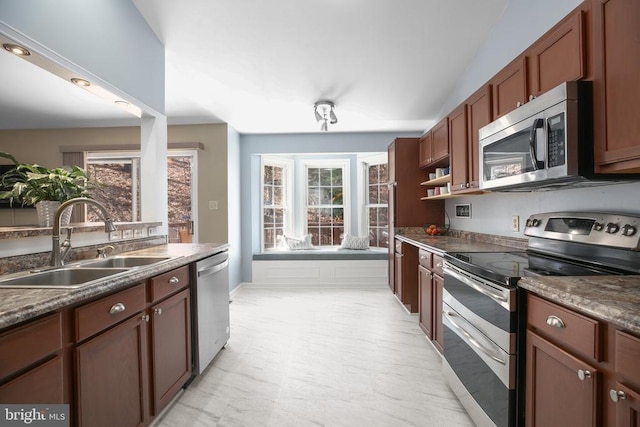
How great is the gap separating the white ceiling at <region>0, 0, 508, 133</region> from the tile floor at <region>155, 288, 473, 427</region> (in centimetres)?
256

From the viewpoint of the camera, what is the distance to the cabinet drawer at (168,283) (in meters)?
1.63

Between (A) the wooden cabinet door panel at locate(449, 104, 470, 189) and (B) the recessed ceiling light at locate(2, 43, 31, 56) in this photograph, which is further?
(A) the wooden cabinet door panel at locate(449, 104, 470, 189)

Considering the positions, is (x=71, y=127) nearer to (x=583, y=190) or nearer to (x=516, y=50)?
(x=516, y=50)

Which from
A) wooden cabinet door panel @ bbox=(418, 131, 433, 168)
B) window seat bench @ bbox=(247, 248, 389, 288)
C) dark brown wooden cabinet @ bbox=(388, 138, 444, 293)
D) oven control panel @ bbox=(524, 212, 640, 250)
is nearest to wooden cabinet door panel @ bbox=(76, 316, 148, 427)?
oven control panel @ bbox=(524, 212, 640, 250)

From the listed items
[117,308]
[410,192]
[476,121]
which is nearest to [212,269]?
[117,308]

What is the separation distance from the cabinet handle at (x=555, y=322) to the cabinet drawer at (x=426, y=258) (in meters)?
1.42

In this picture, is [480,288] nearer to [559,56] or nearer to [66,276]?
[559,56]

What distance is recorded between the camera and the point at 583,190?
1724 millimetres

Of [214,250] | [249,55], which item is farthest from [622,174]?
[249,55]

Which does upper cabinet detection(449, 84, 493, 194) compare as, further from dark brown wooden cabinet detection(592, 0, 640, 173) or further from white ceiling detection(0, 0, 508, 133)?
dark brown wooden cabinet detection(592, 0, 640, 173)

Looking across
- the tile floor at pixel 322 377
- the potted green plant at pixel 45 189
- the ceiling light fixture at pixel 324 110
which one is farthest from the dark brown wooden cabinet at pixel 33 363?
the ceiling light fixture at pixel 324 110

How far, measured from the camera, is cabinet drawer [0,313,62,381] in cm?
86

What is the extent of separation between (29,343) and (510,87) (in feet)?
8.37

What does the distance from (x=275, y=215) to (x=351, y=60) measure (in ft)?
9.95
